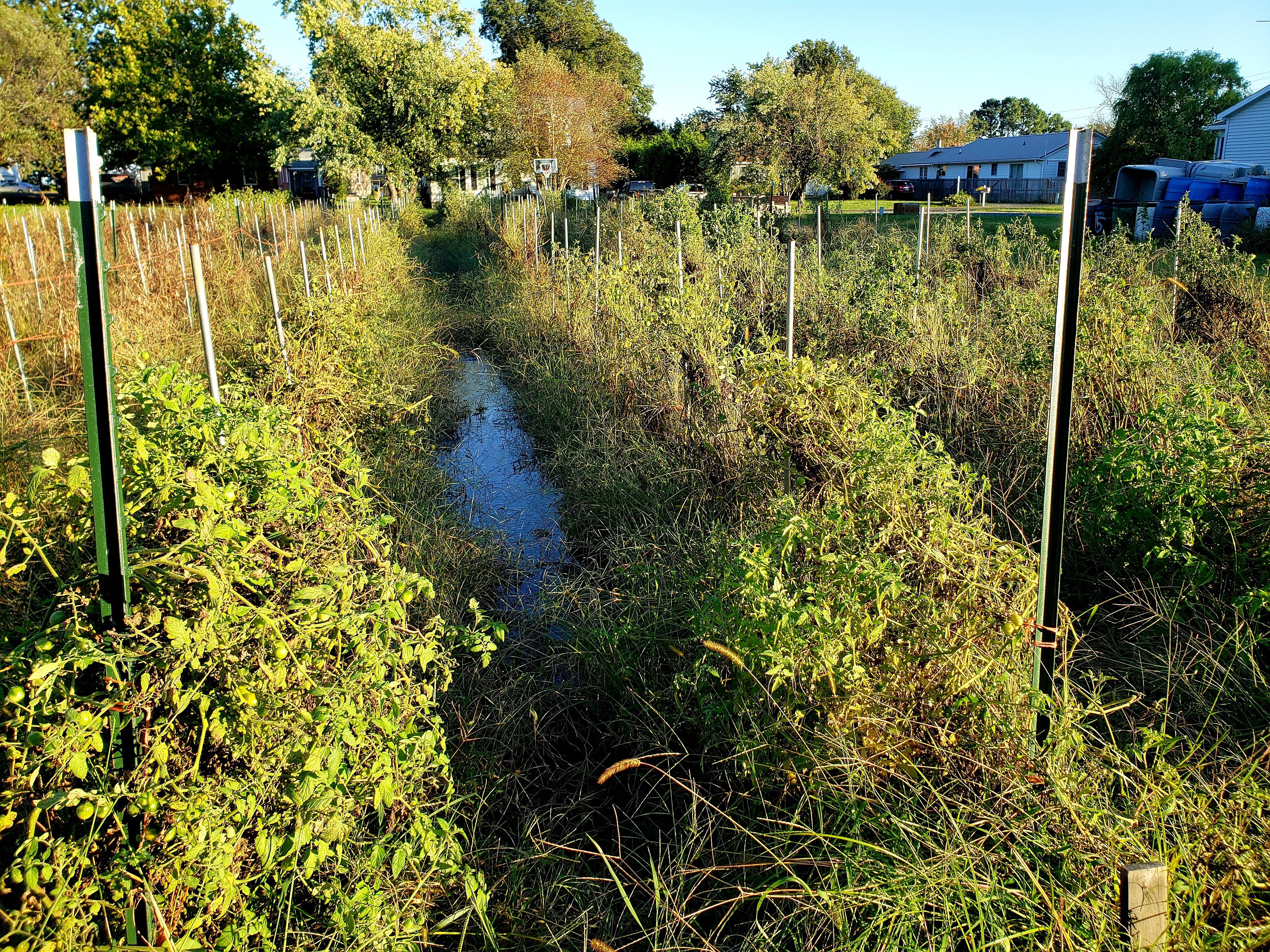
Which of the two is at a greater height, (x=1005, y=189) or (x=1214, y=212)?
(x=1005, y=189)

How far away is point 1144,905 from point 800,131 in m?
21.5

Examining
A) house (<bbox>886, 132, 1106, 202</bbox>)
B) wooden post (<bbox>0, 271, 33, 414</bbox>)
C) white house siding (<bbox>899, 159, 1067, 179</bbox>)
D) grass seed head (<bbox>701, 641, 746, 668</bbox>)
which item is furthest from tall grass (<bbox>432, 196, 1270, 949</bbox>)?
white house siding (<bbox>899, 159, 1067, 179</bbox>)

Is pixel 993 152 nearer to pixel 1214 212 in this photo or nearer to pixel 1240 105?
pixel 1240 105

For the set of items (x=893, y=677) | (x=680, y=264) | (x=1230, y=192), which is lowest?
(x=893, y=677)

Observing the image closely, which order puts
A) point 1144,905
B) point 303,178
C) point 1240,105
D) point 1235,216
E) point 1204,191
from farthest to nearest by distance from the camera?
point 303,178
point 1240,105
point 1204,191
point 1235,216
point 1144,905

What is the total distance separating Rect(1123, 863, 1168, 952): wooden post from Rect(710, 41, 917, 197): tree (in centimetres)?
2133

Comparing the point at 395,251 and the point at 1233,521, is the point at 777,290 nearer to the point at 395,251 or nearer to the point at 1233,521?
the point at 1233,521

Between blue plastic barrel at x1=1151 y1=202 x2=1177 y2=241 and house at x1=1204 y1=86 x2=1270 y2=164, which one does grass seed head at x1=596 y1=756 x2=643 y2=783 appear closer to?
blue plastic barrel at x1=1151 y1=202 x2=1177 y2=241

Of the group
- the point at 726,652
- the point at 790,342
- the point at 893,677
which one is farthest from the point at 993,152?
the point at 726,652

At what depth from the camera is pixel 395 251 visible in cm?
1625

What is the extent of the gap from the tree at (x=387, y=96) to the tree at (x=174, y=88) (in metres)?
7.21

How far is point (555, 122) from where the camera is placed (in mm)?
31234

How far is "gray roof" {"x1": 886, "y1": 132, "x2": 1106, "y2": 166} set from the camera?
56.2 meters

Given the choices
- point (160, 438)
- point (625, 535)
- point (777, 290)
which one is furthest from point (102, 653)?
point (777, 290)
